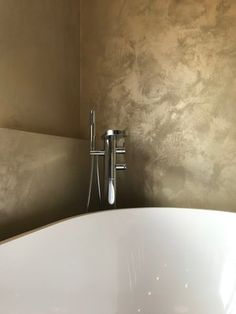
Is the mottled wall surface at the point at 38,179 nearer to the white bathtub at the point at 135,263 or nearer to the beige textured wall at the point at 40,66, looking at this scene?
the beige textured wall at the point at 40,66

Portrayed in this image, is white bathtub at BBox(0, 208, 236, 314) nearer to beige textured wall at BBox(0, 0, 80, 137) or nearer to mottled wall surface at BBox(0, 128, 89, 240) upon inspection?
mottled wall surface at BBox(0, 128, 89, 240)

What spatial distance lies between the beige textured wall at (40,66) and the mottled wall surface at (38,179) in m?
0.11

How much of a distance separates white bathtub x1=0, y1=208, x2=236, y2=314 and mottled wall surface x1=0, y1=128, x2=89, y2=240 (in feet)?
0.77

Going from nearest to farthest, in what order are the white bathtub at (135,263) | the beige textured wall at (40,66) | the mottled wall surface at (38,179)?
the white bathtub at (135,263) → the mottled wall surface at (38,179) → the beige textured wall at (40,66)

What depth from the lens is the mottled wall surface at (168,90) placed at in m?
1.47

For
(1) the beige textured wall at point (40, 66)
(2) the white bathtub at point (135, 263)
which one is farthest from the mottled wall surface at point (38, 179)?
(2) the white bathtub at point (135, 263)

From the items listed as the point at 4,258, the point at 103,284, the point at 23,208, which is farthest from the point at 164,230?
the point at 4,258

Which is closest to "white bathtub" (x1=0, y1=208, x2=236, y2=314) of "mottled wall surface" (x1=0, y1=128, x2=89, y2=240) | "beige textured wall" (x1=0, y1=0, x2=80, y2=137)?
"mottled wall surface" (x1=0, y1=128, x2=89, y2=240)

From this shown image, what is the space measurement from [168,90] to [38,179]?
2.64ft

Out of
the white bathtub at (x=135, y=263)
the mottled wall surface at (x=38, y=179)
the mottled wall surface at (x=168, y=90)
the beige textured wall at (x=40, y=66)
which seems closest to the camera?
the white bathtub at (x=135, y=263)

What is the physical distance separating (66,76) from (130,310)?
1.17 meters

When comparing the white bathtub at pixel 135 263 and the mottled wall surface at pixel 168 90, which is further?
the mottled wall surface at pixel 168 90

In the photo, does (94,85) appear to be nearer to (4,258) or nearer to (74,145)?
(74,145)

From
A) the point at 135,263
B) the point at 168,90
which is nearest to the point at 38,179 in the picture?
the point at 135,263
